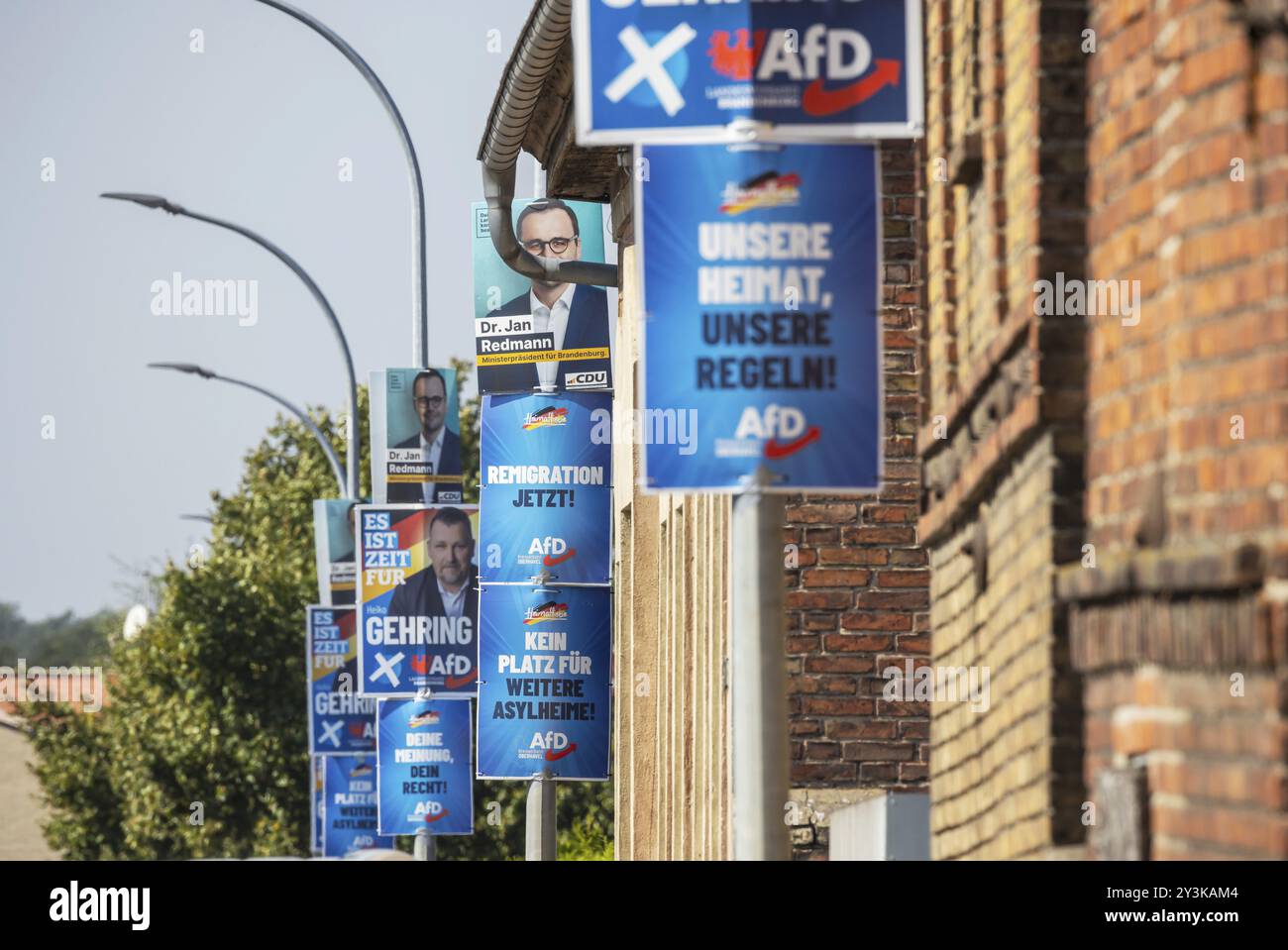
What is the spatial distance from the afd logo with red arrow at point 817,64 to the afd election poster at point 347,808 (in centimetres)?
2891

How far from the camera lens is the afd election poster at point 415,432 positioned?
82.9 ft

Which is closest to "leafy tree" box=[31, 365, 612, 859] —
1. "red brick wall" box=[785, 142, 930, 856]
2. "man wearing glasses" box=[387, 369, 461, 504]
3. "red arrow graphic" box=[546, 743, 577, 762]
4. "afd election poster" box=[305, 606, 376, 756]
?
"afd election poster" box=[305, 606, 376, 756]

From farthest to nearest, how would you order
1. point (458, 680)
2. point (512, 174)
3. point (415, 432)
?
point (415, 432), point (458, 680), point (512, 174)

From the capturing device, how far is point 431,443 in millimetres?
26000

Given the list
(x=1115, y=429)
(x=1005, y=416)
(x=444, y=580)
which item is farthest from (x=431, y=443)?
(x=1115, y=429)

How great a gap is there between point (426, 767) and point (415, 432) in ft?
11.3

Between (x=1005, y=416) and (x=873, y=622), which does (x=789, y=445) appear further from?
(x=873, y=622)

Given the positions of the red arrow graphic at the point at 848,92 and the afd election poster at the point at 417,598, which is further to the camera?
the afd election poster at the point at 417,598

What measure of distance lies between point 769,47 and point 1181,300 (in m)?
1.87

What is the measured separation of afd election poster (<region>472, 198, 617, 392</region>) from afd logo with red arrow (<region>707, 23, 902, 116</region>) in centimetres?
1127

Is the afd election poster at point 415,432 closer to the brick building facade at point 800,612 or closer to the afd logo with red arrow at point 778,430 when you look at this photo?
the brick building facade at point 800,612
